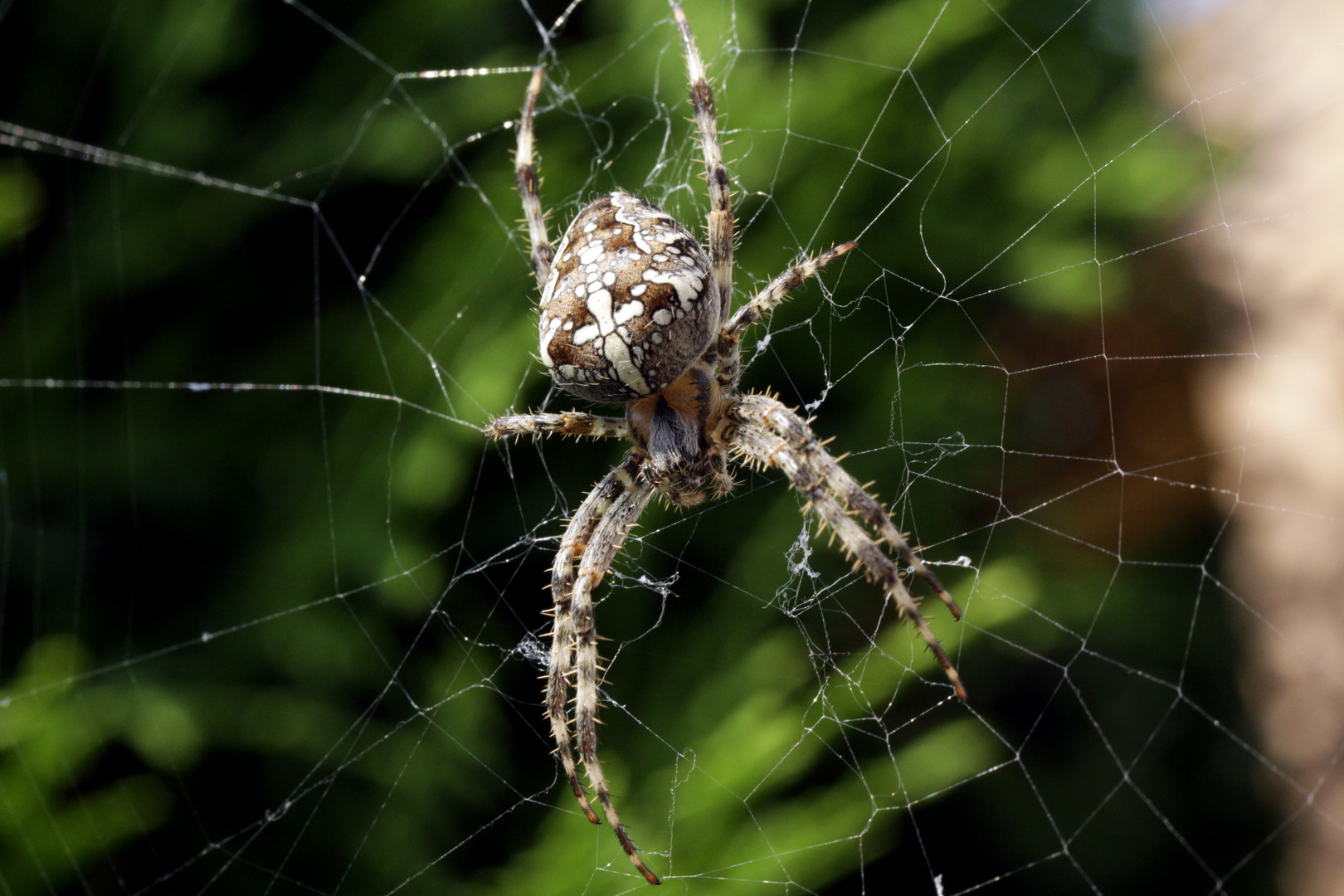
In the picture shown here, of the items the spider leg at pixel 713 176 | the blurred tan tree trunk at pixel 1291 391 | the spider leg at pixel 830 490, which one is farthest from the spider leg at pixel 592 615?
the blurred tan tree trunk at pixel 1291 391

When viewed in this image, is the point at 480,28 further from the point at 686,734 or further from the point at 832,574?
the point at 686,734

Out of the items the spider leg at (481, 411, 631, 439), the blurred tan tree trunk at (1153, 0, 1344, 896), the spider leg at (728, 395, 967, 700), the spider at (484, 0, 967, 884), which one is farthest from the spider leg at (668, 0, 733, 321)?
the blurred tan tree trunk at (1153, 0, 1344, 896)

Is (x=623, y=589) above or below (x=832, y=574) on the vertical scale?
above

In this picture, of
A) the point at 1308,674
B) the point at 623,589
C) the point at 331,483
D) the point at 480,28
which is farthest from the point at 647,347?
the point at 1308,674

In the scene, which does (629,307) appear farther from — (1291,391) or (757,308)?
(1291,391)

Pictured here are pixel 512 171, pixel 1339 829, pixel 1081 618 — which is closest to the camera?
pixel 512 171

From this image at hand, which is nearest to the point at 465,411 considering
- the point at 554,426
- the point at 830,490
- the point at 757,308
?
the point at 554,426

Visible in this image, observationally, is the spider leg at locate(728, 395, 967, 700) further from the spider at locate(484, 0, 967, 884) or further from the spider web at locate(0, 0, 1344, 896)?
the spider web at locate(0, 0, 1344, 896)
